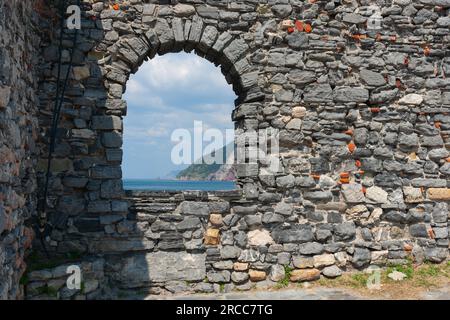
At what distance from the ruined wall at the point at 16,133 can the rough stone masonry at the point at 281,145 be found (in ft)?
0.35

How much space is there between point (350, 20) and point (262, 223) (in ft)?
10.4

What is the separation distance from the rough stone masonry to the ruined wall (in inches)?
4.2

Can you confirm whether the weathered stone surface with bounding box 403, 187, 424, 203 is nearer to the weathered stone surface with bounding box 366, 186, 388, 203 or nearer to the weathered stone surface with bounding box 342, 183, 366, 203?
the weathered stone surface with bounding box 366, 186, 388, 203

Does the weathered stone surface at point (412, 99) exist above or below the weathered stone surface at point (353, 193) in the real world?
above

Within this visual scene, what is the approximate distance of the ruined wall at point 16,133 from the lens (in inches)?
160

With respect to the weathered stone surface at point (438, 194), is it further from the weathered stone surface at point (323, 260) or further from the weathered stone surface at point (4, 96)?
the weathered stone surface at point (4, 96)

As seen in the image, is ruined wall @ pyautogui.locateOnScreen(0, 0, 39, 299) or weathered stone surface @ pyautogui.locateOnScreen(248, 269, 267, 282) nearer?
ruined wall @ pyautogui.locateOnScreen(0, 0, 39, 299)

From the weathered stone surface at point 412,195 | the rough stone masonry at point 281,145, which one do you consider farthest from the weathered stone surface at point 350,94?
the weathered stone surface at point 412,195

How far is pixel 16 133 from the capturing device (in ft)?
15.1

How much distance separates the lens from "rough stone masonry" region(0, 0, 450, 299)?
19.1 feet

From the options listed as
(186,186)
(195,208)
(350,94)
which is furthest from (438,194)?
(186,186)

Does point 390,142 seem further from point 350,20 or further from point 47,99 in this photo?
point 47,99

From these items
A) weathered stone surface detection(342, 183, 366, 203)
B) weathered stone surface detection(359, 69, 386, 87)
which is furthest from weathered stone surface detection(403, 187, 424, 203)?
weathered stone surface detection(359, 69, 386, 87)

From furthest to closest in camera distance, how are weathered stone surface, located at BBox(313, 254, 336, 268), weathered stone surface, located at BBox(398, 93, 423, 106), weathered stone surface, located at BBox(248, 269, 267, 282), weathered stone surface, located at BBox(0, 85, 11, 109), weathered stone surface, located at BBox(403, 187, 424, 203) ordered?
weathered stone surface, located at BBox(398, 93, 423, 106) < weathered stone surface, located at BBox(403, 187, 424, 203) < weathered stone surface, located at BBox(313, 254, 336, 268) < weathered stone surface, located at BBox(248, 269, 267, 282) < weathered stone surface, located at BBox(0, 85, 11, 109)
